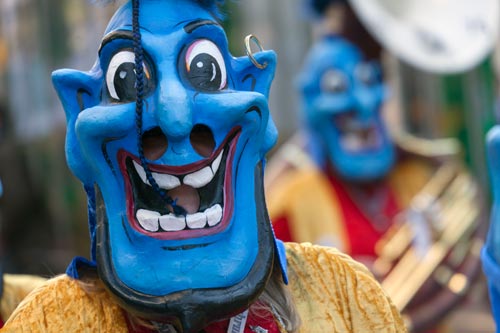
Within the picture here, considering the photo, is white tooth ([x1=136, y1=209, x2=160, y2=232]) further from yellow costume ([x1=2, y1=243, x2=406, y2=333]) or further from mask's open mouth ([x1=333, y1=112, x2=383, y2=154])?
mask's open mouth ([x1=333, y1=112, x2=383, y2=154])

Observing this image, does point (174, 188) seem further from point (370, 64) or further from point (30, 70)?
point (30, 70)

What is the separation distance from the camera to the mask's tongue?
7.21 feet

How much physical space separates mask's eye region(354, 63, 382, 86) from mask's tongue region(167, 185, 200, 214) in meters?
3.11

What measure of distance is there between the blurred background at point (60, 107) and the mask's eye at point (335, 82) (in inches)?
50.2

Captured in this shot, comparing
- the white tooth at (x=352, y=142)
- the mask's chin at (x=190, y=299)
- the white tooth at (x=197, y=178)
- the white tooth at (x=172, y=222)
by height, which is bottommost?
the white tooth at (x=352, y=142)

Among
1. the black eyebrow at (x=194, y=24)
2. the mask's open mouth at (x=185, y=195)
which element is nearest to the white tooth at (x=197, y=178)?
the mask's open mouth at (x=185, y=195)

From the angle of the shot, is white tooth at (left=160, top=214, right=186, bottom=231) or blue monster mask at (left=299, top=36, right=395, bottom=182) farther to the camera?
blue monster mask at (left=299, top=36, right=395, bottom=182)

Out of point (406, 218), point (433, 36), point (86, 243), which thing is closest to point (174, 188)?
point (406, 218)

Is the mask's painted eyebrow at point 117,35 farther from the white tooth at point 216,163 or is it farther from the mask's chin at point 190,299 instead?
the mask's chin at point 190,299

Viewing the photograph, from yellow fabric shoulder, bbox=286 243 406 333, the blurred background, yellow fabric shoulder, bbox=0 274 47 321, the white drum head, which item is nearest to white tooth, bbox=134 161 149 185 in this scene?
yellow fabric shoulder, bbox=286 243 406 333

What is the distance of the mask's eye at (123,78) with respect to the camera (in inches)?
85.8

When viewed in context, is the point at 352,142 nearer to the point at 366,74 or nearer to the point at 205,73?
the point at 366,74

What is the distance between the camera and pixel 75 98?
7.58 feet

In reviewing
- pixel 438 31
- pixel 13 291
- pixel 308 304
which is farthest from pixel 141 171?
pixel 438 31
